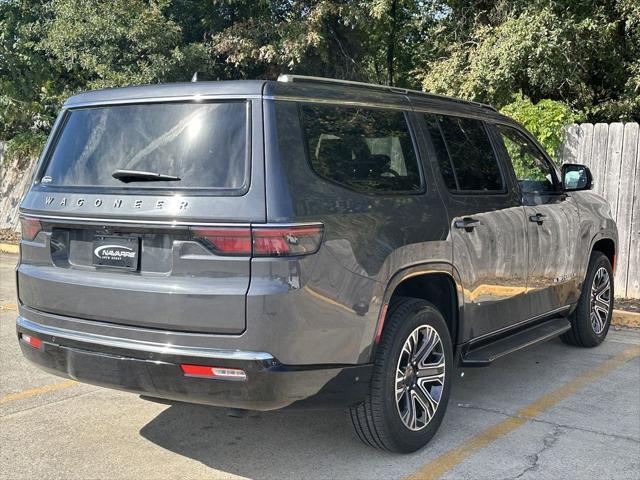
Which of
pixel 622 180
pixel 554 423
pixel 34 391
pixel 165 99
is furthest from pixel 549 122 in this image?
pixel 34 391

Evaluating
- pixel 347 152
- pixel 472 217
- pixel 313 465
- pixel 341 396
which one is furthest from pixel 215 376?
pixel 472 217

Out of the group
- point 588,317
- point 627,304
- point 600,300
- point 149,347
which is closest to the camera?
point 149,347

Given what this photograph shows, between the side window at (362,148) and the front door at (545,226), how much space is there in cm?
131

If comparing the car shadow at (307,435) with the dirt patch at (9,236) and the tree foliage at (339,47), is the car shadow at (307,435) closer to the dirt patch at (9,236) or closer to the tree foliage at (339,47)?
the tree foliage at (339,47)

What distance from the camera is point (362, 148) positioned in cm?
386

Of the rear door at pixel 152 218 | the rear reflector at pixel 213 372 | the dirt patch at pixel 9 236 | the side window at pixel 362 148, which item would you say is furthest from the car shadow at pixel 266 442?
the dirt patch at pixel 9 236

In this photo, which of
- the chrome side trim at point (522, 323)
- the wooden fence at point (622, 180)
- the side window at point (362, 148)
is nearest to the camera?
the side window at point (362, 148)

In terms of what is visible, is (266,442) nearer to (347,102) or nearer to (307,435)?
(307,435)

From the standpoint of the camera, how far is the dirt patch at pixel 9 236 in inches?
529

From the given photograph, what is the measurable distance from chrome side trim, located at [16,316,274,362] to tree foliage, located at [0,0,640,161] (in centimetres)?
634

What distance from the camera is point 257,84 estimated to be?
3479 millimetres

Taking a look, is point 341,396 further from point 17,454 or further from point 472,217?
point 17,454

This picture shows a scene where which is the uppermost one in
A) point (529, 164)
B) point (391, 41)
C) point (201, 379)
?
point (391, 41)

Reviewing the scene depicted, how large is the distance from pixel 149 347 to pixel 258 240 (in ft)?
2.44
